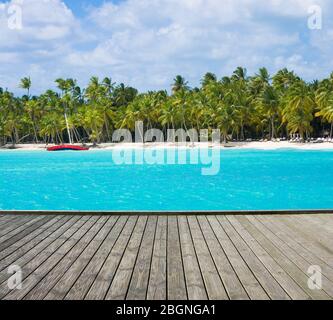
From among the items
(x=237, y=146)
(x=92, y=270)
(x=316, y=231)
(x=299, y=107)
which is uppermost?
(x=299, y=107)

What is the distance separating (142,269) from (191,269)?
48cm

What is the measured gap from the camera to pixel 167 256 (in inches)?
180

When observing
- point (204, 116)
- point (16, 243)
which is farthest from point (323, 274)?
point (204, 116)

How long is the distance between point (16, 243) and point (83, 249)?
0.92m

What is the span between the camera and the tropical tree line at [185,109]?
60.5 meters

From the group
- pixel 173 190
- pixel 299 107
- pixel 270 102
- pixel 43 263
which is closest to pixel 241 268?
pixel 43 263

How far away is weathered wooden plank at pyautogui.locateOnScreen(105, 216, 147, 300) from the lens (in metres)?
3.51

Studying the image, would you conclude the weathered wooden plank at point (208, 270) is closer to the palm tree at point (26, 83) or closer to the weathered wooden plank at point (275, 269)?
the weathered wooden plank at point (275, 269)

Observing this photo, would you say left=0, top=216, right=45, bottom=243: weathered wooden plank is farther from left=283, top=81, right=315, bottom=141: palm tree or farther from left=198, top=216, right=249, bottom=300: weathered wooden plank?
left=283, top=81, right=315, bottom=141: palm tree

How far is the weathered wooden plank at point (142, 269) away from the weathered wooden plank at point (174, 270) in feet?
0.67

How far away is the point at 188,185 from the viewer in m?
21.2

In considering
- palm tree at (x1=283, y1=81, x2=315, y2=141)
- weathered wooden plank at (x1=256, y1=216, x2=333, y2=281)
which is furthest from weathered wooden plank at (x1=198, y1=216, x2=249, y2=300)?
palm tree at (x1=283, y1=81, x2=315, y2=141)

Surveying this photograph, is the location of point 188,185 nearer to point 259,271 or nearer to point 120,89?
point 259,271

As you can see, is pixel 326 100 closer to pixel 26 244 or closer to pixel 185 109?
pixel 185 109
